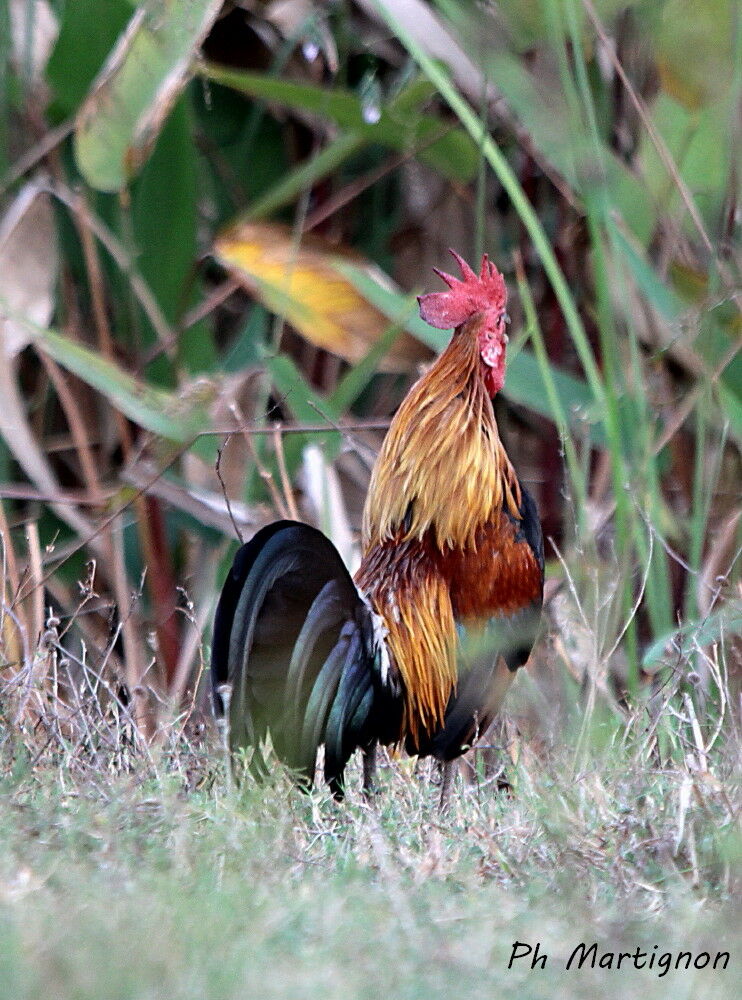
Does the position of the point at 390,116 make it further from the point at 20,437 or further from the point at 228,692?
the point at 228,692

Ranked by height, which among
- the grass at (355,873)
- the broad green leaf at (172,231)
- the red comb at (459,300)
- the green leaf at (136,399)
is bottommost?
the grass at (355,873)

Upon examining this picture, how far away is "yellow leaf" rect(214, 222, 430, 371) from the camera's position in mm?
3949

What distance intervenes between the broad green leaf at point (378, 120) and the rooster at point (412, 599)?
95 cm

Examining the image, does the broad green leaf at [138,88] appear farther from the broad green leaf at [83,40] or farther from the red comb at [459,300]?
the red comb at [459,300]

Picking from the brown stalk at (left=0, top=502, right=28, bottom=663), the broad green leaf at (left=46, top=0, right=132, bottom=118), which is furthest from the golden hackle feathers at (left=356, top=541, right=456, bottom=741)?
the broad green leaf at (left=46, top=0, right=132, bottom=118)

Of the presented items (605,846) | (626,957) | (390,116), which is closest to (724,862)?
(605,846)

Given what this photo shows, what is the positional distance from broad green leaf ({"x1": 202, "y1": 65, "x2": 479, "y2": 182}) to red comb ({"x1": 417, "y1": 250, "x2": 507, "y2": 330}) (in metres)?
0.92

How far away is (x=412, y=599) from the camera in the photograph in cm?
297

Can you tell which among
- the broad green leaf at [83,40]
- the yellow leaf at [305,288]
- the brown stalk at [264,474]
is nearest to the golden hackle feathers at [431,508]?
the brown stalk at [264,474]

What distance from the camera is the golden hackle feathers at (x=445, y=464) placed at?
9.87ft

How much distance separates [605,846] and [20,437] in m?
2.40

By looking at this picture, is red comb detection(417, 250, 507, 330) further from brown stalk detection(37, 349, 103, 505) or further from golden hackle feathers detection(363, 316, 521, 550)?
brown stalk detection(37, 349, 103, 505)

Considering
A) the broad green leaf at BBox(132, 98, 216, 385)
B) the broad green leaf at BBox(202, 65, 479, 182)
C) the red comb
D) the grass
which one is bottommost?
the grass

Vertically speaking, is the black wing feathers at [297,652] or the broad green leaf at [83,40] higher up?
the broad green leaf at [83,40]
